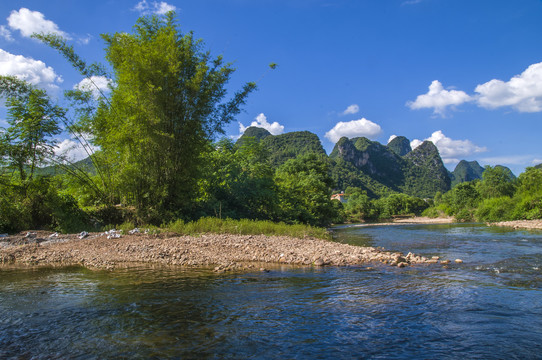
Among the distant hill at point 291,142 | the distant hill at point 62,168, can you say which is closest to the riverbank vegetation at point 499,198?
the distant hill at point 62,168

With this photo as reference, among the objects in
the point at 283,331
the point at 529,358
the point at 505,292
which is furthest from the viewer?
the point at 505,292

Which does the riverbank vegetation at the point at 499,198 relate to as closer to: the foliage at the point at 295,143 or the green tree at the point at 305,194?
the green tree at the point at 305,194

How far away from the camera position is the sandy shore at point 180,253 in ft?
35.7

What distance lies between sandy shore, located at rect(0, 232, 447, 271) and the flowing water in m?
1.64

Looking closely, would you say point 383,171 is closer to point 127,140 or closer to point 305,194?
point 305,194

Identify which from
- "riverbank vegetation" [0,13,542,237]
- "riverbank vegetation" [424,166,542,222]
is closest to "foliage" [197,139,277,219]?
"riverbank vegetation" [0,13,542,237]

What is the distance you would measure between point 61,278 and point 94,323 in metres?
4.36

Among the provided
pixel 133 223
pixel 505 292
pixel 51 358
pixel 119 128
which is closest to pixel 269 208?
pixel 133 223

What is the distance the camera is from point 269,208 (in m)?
23.5

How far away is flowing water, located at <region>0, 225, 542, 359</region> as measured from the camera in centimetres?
439

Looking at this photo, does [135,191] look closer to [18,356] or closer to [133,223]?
[133,223]

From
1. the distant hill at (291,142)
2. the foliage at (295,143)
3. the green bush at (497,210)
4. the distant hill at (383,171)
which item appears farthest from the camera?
the distant hill at (383,171)

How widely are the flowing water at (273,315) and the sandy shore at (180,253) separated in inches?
64.7

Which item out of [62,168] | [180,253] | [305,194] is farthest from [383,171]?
[180,253]
